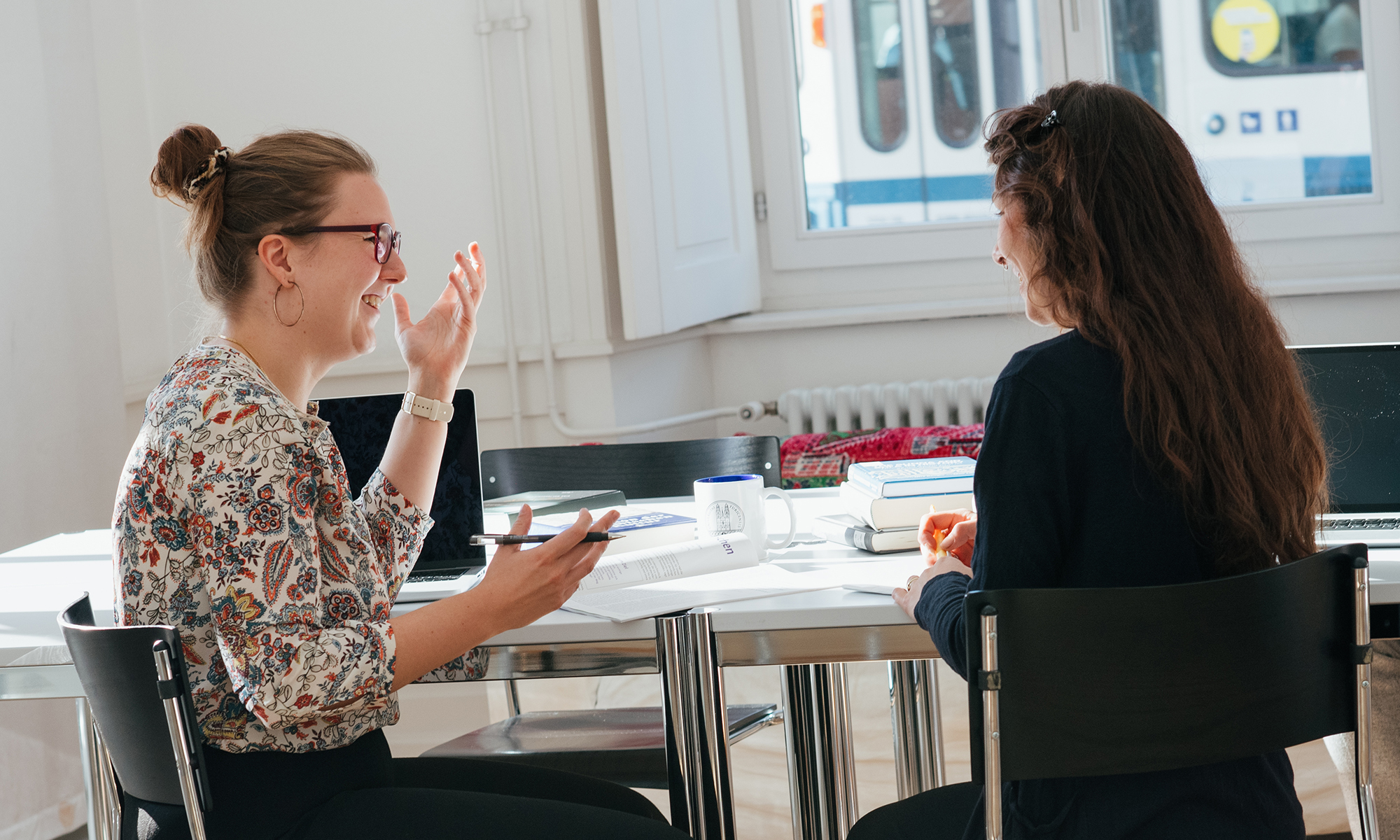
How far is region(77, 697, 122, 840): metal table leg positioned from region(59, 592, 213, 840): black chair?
0.40 m

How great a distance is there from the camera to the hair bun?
53.6 inches

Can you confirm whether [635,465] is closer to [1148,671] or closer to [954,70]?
[1148,671]

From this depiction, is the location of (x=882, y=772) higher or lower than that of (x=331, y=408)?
lower

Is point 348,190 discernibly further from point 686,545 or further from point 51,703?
point 51,703

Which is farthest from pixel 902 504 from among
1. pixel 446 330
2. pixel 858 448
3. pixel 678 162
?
pixel 678 162

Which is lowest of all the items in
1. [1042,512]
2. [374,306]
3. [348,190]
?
[1042,512]

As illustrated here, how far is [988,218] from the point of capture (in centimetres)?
374

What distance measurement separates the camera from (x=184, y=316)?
3.47 meters

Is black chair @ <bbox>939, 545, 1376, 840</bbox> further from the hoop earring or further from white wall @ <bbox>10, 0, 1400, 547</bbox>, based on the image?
white wall @ <bbox>10, 0, 1400, 547</bbox>

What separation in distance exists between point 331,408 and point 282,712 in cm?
66

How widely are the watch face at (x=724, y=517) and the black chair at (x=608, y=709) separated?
0.32 m

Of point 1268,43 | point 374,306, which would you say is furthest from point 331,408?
point 1268,43

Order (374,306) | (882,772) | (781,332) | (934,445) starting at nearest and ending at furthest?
(374,306) → (882,772) → (934,445) → (781,332)

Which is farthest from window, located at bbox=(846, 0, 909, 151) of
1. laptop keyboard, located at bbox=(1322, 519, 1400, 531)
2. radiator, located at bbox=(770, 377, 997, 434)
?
laptop keyboard, located at bbox=(1322, 519, 1400, 531)
